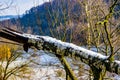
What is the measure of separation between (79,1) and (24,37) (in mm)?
11146

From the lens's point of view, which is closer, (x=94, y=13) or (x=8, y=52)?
(x=94, y=13)

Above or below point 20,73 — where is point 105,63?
above

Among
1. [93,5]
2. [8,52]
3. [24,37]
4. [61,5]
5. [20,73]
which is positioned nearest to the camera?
[24,37]

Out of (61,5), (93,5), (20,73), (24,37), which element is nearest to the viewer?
(24,37)

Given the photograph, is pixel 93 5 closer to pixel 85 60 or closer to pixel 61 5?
pixel 61 5

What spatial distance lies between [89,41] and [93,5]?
1.68 meters

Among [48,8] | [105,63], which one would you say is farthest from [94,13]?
[105,63]

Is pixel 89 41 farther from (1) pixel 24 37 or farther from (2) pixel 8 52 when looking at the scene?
(2) pixel 8 52

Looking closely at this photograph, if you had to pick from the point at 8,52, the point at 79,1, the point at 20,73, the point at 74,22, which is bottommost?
the point at 20,73

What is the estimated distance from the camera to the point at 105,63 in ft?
11.1

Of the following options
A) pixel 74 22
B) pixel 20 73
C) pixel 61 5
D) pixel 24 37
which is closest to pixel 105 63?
pixel 24 37

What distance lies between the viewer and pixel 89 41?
13438mm

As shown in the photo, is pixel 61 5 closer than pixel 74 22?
Yes

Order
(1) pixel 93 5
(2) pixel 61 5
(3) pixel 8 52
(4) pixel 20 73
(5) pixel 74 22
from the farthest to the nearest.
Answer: (4) pixel 20 73 < (3) pixel 8 52 < (5) pixel 74 22 < (1) pixel 93 5 < (2) pixel 61 5
